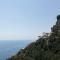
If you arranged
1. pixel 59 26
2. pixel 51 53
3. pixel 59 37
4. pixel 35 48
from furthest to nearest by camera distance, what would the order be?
pixel 59 26 → pixel 35 48 → pixel 59 37 → pixel 51 53

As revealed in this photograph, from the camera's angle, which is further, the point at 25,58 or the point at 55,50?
the point at 25,58

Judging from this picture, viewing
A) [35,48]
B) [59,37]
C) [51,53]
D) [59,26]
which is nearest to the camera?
[51,53]

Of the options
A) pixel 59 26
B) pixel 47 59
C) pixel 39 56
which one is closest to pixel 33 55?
pixel 39 56

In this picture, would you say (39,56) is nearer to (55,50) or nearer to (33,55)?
(33,55)

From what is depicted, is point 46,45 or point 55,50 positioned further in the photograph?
point 46,45

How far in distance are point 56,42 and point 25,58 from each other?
665cm

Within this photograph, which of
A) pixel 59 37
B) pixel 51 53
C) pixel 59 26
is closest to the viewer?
pixel 51 53

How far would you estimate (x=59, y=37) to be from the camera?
34500 mm

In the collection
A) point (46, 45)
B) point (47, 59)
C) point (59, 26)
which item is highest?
point (59, 26)

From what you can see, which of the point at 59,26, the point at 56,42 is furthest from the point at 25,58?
the point at 59,26

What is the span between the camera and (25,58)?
34.8 m

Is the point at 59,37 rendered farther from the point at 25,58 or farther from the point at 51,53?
the point at 25,58

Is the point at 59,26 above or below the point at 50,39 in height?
above

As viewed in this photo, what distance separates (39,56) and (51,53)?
3.53 metres
